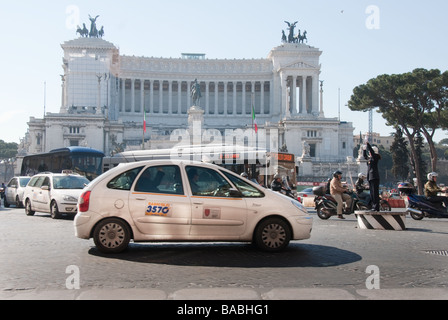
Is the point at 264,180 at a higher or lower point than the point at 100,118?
lower

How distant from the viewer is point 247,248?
34.6 ft

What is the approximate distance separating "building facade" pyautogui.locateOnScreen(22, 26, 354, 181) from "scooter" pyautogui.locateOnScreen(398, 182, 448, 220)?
59.0 metres

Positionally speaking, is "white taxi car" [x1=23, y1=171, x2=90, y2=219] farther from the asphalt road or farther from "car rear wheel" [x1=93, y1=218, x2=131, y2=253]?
"car rear wheel" [x1=93, y1=218, x2=131, y2=253]

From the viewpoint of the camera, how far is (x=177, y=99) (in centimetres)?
9975

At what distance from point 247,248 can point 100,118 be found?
234ft

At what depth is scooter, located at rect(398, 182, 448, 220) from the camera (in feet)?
60.7

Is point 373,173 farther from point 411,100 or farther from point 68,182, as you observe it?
point 411,100

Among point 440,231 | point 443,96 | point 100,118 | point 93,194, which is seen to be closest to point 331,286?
point 93,194

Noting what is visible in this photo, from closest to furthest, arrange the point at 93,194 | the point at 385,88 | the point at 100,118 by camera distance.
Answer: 1. the point at 93,194
2. the point at 385,88
3. the point at 100,118

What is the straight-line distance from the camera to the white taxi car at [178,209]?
9.64m

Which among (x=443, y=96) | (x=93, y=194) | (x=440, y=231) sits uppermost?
(x=443, y=96)

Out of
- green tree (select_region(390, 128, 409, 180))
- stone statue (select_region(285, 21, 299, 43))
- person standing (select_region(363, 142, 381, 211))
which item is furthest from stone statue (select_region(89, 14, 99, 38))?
person standing (select_region(363, 142, 381, 211))

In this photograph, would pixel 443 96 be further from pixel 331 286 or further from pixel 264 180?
pixel 331 286

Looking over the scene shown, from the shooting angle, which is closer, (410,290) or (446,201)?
(410,290)
